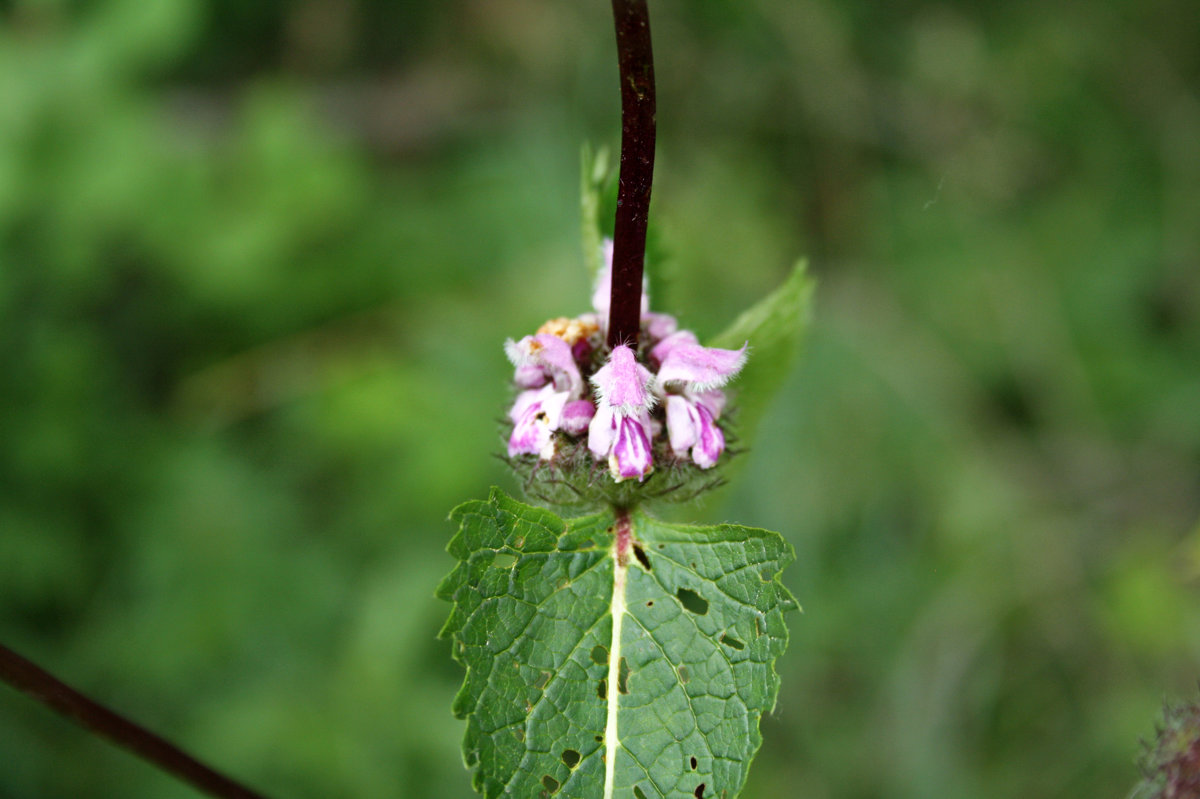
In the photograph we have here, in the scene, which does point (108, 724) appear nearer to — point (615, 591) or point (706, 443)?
point (615, 591)

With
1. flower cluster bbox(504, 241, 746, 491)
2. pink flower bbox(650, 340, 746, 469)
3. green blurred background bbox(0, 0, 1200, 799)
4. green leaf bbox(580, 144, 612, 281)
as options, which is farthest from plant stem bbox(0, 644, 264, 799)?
green blurred background bbox(0, 0, 1200, 799)

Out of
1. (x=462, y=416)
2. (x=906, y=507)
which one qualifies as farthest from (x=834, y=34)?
(x=462, y=416)

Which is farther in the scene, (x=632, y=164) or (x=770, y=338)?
(x=770, y=338)

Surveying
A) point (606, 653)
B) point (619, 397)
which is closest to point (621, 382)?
point (619, 397)

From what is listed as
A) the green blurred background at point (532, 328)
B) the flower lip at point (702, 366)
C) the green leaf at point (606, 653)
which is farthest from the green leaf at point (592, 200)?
the green blurred background at point (532, 328)

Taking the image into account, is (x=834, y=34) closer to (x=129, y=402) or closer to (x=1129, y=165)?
(x=1129, y=165)

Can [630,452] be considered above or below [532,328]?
below

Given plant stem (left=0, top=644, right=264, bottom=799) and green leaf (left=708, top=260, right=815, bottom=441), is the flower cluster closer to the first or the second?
green leaf (left=708, top=260, right=815, bottom=441)
